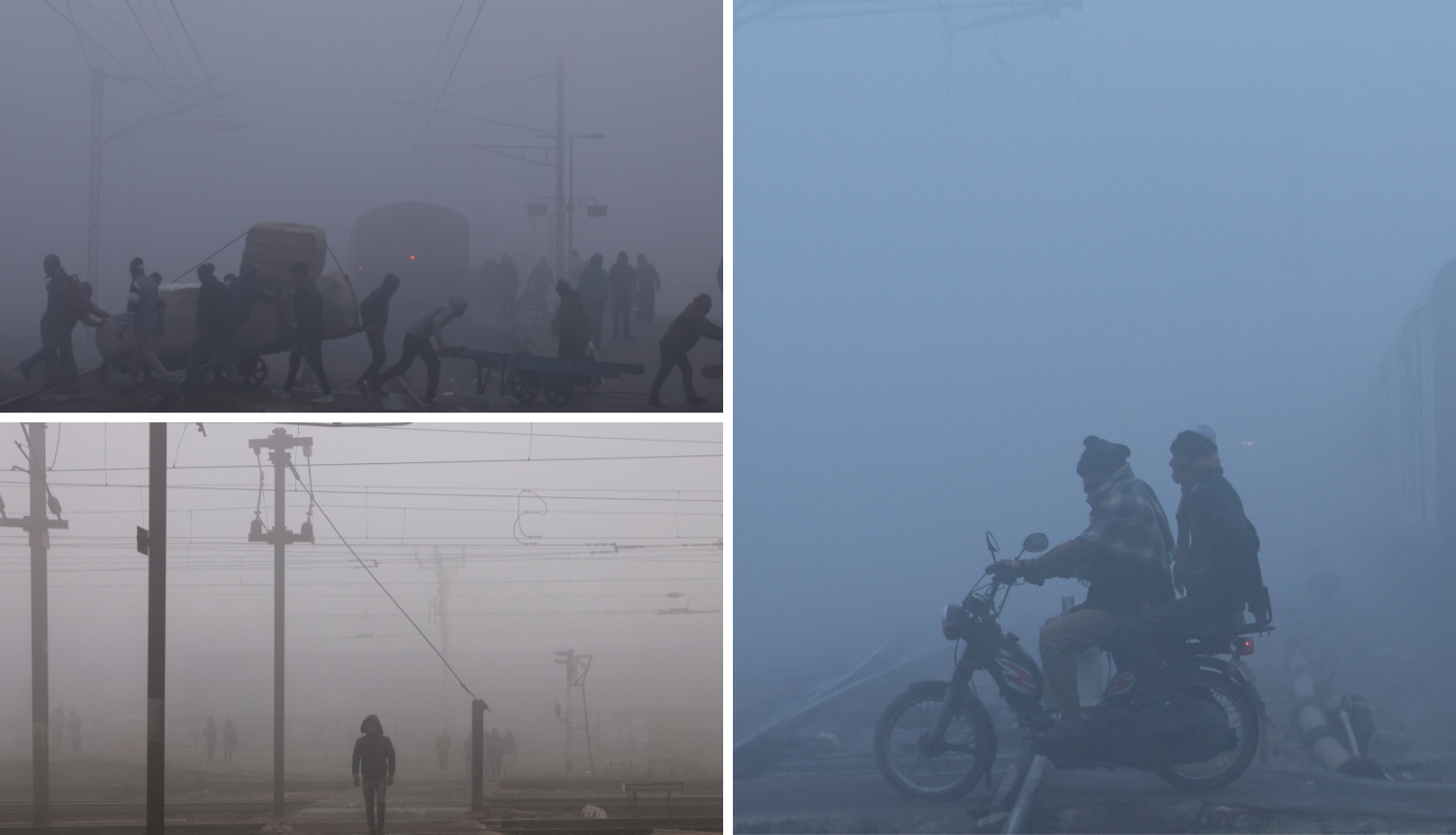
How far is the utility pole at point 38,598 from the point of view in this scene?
18.3 feet

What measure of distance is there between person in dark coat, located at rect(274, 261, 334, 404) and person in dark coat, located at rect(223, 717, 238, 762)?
7.42 ft

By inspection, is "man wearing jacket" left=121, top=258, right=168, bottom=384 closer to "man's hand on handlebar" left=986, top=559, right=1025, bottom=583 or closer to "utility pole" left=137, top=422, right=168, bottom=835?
"utility pole" left=137, top=422, right=168, bottom=835

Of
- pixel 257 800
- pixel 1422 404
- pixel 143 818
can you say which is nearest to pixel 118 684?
pixel 143 818

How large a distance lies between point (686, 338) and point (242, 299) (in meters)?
2.16

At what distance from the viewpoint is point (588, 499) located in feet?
19.1

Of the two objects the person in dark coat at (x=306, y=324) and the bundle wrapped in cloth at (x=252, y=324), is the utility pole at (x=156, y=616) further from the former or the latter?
the person in dark coat at (x=306, y=324)

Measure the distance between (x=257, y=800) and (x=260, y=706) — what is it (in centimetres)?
72

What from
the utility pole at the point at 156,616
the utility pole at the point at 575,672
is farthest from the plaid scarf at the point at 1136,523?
the utility pole at the point at 156,616

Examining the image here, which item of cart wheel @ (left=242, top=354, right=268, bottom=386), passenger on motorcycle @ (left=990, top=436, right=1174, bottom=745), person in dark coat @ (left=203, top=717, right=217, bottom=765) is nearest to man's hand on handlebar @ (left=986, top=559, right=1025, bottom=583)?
passenger on motorcycle @ (left=990, top=436, right=1174, bottom=745)

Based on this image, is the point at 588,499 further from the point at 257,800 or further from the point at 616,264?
the point at 257,800

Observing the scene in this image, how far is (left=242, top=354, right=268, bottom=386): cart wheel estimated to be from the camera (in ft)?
17.6

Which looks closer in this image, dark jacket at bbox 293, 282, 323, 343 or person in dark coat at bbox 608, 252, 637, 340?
dark jacket at bbox 293, 282, 323, 343

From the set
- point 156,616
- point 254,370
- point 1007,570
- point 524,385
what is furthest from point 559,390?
point 156,616

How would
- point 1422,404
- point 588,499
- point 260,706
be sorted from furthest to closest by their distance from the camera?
point 260,706 < point 588,499 < point 1422,404
